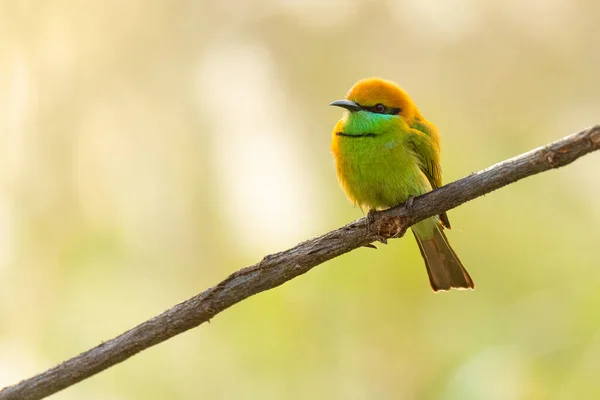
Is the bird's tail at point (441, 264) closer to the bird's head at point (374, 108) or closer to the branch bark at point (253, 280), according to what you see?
the bird's head at point (374, 108)

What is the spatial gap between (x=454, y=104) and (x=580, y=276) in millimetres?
1223

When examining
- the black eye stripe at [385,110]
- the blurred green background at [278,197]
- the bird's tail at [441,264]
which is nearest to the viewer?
the black eye stripe at [385,110]

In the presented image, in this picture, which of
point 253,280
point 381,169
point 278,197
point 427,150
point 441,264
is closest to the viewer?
Answer: point 253,280

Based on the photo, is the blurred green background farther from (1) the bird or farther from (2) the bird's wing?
(2) the bird's wing

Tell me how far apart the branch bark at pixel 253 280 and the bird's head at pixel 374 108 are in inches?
23.3

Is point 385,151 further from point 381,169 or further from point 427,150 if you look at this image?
point 427,150

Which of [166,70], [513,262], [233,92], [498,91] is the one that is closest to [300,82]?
[233,92]

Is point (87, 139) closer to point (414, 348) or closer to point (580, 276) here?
point (414, 348)

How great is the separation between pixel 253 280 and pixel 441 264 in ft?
3.88

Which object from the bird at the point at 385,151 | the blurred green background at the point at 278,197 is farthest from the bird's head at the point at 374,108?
the blurred green background at the point at 278,197

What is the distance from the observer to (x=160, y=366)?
4.09 meters

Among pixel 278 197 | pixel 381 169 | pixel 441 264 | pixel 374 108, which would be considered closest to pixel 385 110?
pixel 374 108

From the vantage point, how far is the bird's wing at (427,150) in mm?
3271

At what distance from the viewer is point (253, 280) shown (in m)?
2.61
